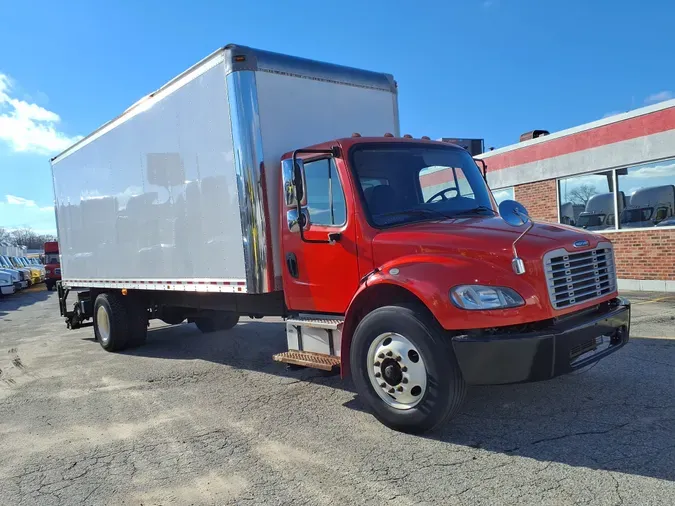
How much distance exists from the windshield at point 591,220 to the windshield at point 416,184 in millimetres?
8850

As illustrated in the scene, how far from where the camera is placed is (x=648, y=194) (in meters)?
11.7

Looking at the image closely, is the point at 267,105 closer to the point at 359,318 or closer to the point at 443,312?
the point at 359,318

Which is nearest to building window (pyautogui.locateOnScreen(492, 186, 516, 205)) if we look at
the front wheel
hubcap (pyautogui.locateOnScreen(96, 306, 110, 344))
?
hubcap (pyautogui.locateOnScreen(96, 306, 110, 344))

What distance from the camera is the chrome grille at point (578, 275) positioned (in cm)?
383

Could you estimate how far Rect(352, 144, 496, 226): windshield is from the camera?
4.74 m

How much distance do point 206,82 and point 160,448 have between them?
12.1ft

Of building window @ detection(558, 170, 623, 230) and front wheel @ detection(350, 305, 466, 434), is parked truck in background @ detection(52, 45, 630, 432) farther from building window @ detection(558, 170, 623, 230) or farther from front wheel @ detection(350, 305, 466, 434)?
building window @ detection(558, 170, 623, 230)

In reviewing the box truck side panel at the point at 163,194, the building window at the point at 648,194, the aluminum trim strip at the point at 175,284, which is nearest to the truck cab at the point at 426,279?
the aluminum trim strip at the point at 175,284

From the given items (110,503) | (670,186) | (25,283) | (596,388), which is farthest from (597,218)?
(25,283)

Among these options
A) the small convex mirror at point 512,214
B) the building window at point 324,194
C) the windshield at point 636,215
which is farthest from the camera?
the windshield at point 636,215

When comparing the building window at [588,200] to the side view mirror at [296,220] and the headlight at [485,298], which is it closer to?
the side view mirror at [296,220]

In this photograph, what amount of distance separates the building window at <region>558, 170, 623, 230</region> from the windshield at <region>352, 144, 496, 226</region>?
8731mm

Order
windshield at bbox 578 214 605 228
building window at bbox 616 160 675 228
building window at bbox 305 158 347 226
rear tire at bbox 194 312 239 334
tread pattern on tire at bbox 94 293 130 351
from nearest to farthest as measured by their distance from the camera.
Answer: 1. building window at bbox 305 158 347 226
2. tread pattern on tire at bbox 94 293 130 351
3. rear tire at bbox 194 312 239 334
4. building window at bbox 616 160 675 228
5. windshield at bbox 578 214 605 228

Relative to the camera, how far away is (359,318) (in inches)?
182
